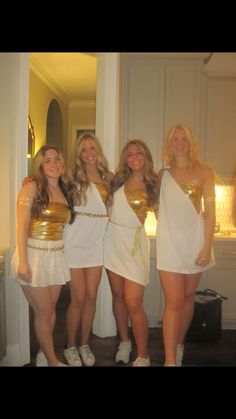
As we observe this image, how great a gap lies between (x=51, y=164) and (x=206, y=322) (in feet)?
6.01

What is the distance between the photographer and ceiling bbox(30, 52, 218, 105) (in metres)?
4.16

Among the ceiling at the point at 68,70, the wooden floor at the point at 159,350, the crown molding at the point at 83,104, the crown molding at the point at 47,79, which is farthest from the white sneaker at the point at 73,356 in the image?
the crown molding at the point at 83,104

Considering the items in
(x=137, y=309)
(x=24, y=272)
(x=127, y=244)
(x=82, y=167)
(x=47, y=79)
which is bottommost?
(x=137, y=309)

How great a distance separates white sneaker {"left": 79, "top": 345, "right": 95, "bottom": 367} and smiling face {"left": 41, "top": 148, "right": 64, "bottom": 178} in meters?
1.22

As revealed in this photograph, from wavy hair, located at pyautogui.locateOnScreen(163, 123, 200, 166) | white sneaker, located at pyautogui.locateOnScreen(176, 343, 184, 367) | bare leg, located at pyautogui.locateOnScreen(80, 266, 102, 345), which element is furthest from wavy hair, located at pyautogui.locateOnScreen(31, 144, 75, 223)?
white sneaker, located at pyautogui.locateOnScreen(176, 343, 184, 367)

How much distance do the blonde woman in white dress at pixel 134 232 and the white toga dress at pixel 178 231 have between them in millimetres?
121

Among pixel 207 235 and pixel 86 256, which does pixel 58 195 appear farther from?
pixel 207 235

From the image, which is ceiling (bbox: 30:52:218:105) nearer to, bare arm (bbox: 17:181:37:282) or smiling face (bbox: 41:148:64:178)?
smiling face (bbox: 41:148:64:178)

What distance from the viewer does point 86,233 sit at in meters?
→ 2.31

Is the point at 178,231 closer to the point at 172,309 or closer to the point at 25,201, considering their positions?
the point at 172,309

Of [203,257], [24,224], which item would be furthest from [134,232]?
[24,224]

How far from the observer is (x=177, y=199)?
2209 millimetres
